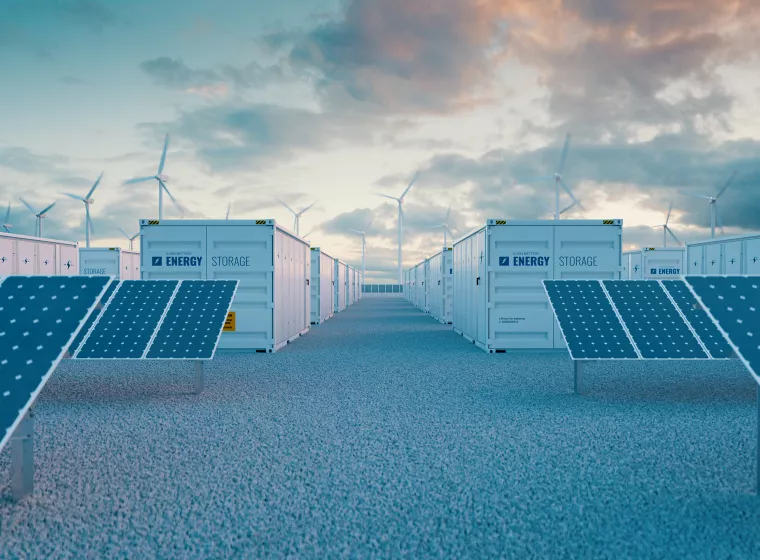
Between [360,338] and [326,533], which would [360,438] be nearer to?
[326,533]

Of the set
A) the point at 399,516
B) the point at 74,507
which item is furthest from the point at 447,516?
the point at 74,507

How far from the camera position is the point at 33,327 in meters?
4.80

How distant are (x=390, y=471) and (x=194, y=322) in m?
5.36

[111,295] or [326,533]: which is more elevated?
[111,295]

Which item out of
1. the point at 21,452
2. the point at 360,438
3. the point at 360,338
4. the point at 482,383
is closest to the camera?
the point at 21,452

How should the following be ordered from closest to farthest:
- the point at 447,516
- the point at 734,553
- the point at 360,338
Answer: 1. the point at 734,553
2. the point at 447,516
3. the point at 360,338

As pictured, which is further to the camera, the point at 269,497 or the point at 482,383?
the point at 482,383

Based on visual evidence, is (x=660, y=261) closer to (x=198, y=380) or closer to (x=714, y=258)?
(x=714, y=258)

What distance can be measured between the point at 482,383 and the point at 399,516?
612 cm

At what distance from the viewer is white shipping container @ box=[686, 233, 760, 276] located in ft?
56.3

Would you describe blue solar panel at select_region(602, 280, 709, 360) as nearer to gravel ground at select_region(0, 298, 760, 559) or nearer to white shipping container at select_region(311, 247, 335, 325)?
gravel ground at select_region(0, 298, 760, 559)

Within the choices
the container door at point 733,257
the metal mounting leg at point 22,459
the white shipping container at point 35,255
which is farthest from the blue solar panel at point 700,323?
the white shipping container at point 35,255

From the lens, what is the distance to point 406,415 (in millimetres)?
7820

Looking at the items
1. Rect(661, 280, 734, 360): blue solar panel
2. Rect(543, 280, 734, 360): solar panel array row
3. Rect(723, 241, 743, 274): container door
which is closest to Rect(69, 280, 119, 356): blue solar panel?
Rect(543, 280, 734, 360): solar panel array row
